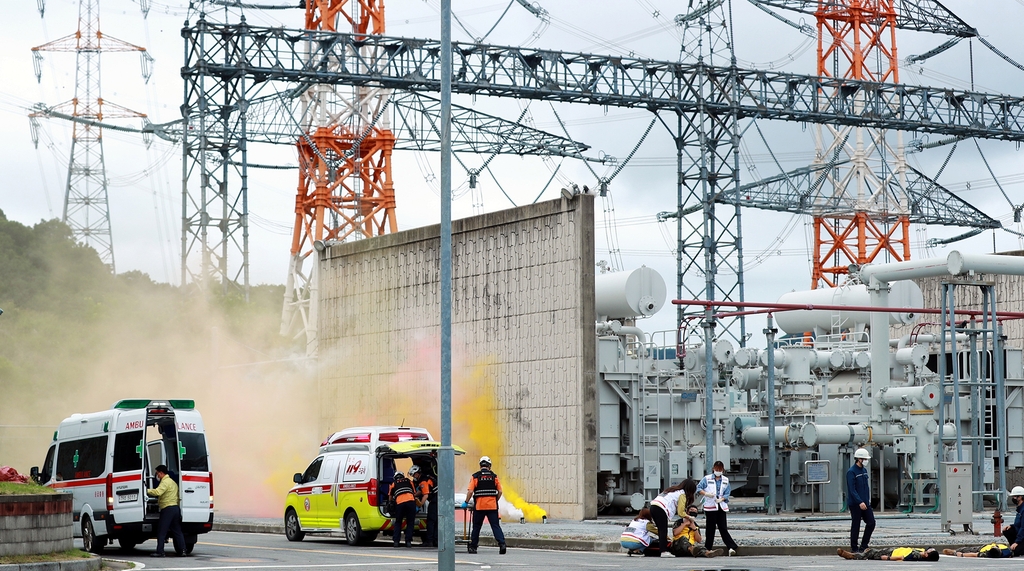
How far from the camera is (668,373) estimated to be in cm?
3581

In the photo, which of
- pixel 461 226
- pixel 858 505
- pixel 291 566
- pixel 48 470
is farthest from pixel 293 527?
pixel 858 505

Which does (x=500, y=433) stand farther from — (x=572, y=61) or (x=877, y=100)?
(x=877, y=100)

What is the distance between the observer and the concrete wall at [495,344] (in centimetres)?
3262

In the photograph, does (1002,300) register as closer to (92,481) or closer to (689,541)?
(689,541)

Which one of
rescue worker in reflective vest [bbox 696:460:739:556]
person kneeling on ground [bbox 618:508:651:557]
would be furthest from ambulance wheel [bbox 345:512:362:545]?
rescue worker in reflective vest [bbox 696:460:739:556]

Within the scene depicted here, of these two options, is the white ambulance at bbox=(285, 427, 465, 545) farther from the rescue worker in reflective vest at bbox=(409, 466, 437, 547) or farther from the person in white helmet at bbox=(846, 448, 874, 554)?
the person in white helmet at bbox=(846, 448, 874, 554)

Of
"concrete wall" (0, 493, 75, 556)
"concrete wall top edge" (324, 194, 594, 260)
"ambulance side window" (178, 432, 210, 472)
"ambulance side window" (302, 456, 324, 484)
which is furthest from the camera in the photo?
"concrete wall top edge" (324, 194, 594, 260)

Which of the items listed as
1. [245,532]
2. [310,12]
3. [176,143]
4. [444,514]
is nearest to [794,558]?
[444,514]

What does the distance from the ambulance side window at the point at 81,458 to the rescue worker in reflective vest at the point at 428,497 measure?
580 cm

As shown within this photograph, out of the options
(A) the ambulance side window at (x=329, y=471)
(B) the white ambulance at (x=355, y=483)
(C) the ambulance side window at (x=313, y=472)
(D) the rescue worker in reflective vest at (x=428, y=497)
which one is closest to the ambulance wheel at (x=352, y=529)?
(B) the white ambulance at (x=355, y=483)

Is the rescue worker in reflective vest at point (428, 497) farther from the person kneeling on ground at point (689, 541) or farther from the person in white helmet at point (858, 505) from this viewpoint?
the person in white helmet at point (858, 505)

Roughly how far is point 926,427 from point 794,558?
15.2 m

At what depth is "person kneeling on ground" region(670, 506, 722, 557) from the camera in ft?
72.1

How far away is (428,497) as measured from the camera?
82.2ft
